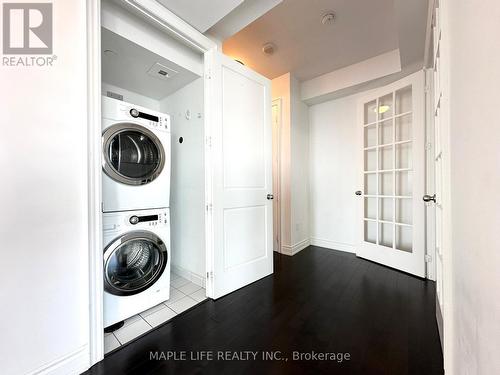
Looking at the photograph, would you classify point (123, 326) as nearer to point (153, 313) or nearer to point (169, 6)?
point (153, 313)

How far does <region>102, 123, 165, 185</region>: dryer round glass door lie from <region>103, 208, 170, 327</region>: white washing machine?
0.93 ft

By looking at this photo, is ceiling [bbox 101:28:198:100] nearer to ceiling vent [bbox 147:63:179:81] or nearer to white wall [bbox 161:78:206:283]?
ceiling vent [bbox 147:63:179:81]

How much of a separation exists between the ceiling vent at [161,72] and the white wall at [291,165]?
1594 millimetres

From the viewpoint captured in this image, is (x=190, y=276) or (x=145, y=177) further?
(x=190, y=276)

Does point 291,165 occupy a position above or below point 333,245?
above

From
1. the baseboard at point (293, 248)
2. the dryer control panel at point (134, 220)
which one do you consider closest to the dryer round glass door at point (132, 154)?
the dryer control panel at point (134, 220)

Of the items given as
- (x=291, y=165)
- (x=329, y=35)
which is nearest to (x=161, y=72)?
(x=329, y=35)

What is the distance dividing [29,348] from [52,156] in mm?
943

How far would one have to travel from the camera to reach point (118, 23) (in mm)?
1444

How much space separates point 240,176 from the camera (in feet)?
6.68

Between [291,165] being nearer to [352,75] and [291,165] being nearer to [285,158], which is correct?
[285,158]

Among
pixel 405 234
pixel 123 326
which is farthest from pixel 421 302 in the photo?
pixel 123 326

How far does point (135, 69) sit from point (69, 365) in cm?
220

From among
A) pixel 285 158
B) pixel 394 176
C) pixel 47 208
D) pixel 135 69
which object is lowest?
pixel 47 208
